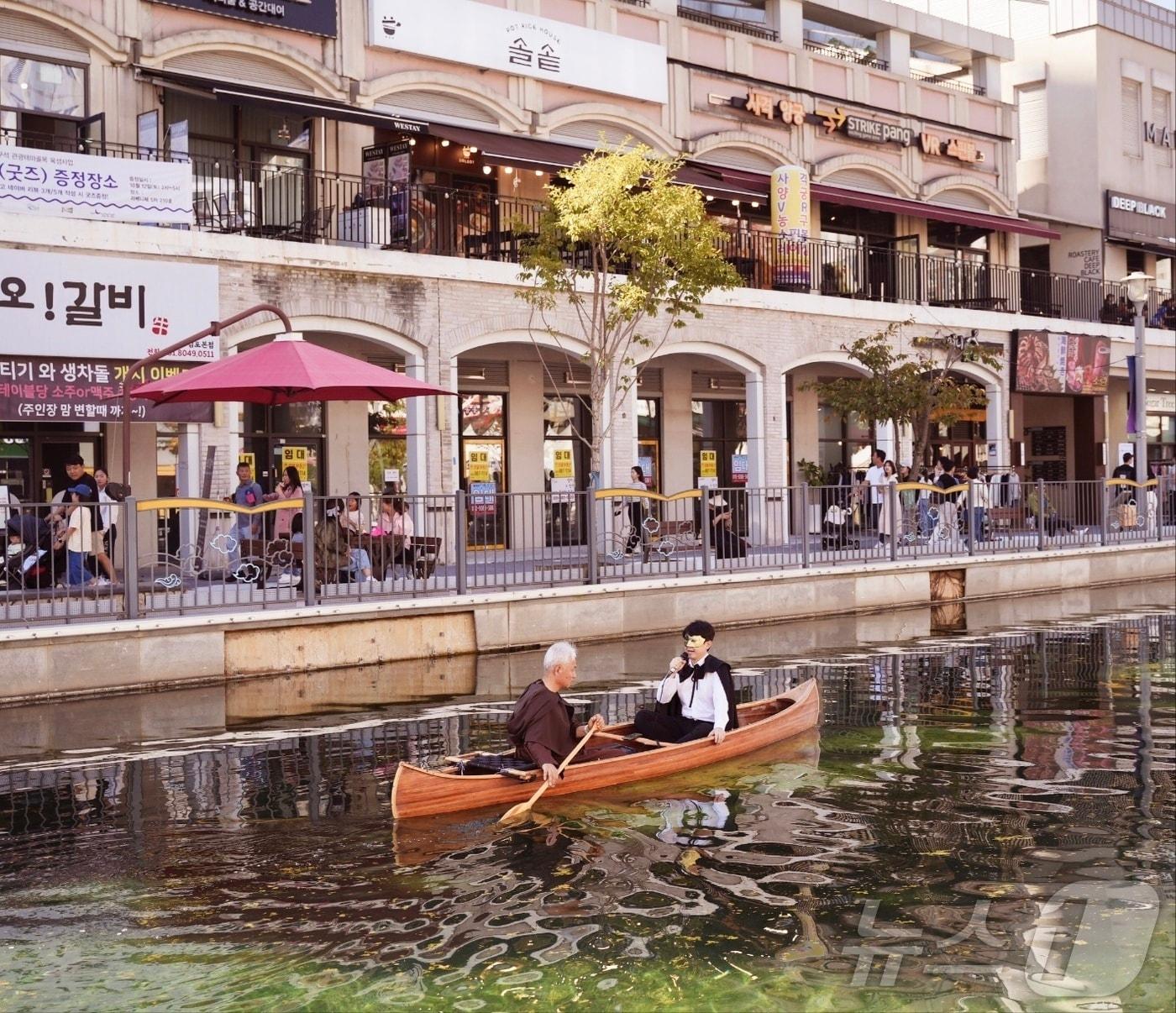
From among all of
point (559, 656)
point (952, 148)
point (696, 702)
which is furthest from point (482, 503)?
point (952, 148)

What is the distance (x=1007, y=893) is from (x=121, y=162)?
611 inches

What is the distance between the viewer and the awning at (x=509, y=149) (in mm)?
23438

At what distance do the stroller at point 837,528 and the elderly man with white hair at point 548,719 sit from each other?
36.7ft

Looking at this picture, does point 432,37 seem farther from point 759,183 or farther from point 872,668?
point 872,668

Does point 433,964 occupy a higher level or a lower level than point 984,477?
lower

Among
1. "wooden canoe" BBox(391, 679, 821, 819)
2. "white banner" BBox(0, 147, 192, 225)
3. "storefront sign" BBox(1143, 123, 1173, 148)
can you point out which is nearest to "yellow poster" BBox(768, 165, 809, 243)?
"white banner" BBox(0, 147, 192, 225)

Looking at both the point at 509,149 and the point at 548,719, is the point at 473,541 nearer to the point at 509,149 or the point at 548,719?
Answer: the point at 548,719

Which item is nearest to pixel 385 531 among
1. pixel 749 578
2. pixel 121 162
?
pixel 749 578

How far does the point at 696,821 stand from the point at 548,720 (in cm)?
119

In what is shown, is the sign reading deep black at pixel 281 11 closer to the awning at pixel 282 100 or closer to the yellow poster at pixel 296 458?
the awning at pixel 282 100

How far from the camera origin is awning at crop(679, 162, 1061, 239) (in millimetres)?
27500

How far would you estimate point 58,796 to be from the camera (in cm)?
1084

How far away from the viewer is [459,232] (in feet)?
81.2

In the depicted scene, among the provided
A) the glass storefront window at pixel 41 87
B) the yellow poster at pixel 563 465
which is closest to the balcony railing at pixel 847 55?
the yellow poster at pixel 563 465
